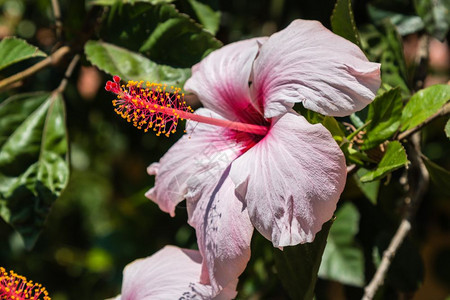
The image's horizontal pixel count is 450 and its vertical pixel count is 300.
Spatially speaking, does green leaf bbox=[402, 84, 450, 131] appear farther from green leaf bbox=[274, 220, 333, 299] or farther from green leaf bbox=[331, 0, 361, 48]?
green leaf bbox=[274, 220, 333, 299]

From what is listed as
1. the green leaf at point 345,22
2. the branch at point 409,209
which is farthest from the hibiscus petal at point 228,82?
the branch at point 409,209

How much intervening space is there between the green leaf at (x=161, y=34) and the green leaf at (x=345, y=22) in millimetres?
265

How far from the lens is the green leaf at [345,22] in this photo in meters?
1.11

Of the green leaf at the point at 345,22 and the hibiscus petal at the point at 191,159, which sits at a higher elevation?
the green leaf at the point at 345,22

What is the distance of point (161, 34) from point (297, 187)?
0.56 meters

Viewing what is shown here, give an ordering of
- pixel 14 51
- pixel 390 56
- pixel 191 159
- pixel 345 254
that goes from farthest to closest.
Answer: pixel 345 254, pixel 390 56, pixel 14 51, pixel 191 159

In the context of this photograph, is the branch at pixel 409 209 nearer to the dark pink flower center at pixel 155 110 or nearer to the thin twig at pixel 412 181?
the thin twig at pixel 412 181

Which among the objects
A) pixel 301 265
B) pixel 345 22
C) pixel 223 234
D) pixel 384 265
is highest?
pixel 345 22

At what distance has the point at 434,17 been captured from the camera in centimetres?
150

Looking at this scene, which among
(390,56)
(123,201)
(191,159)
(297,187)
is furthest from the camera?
(123,201)

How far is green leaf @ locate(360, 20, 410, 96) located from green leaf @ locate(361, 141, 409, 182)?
313 mm

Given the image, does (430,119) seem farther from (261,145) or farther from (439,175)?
Result: (261,145)

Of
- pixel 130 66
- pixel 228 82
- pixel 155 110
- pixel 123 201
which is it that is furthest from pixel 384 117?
pixel 123 201

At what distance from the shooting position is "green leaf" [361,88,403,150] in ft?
3.62
